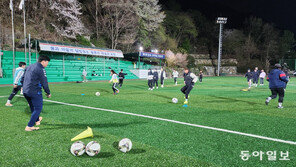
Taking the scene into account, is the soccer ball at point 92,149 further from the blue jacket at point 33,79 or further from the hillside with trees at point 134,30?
the hillside with trees at point 134,30

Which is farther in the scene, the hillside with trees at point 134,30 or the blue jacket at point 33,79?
the hillside with trees at point 134,30

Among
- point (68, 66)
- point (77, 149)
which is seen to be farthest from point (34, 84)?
point (68, 66)

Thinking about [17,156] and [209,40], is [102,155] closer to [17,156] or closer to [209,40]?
[17,156]

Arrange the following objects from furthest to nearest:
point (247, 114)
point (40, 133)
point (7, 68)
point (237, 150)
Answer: point (7, 68) → point (247, 114) → point (40, 133) → point (237, 150)

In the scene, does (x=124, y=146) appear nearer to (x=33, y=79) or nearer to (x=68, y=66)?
(x=33, y=79)

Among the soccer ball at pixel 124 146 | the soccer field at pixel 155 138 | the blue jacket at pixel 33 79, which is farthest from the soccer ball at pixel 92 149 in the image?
the blue jacket at pixel 33 79

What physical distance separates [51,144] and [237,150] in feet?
13.2

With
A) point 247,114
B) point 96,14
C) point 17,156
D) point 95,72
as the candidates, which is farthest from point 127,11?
point 17,156

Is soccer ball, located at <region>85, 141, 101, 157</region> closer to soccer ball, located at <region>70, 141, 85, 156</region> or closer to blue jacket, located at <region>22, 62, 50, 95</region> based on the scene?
soccer ball, located at <region>70, 141, 85, 156</region>

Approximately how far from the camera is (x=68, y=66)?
29984 mm

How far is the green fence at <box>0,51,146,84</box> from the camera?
23.8m

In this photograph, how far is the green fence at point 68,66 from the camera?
2375cm

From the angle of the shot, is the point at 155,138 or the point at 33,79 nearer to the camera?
the point at 155,138

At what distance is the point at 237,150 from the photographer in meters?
4.14
